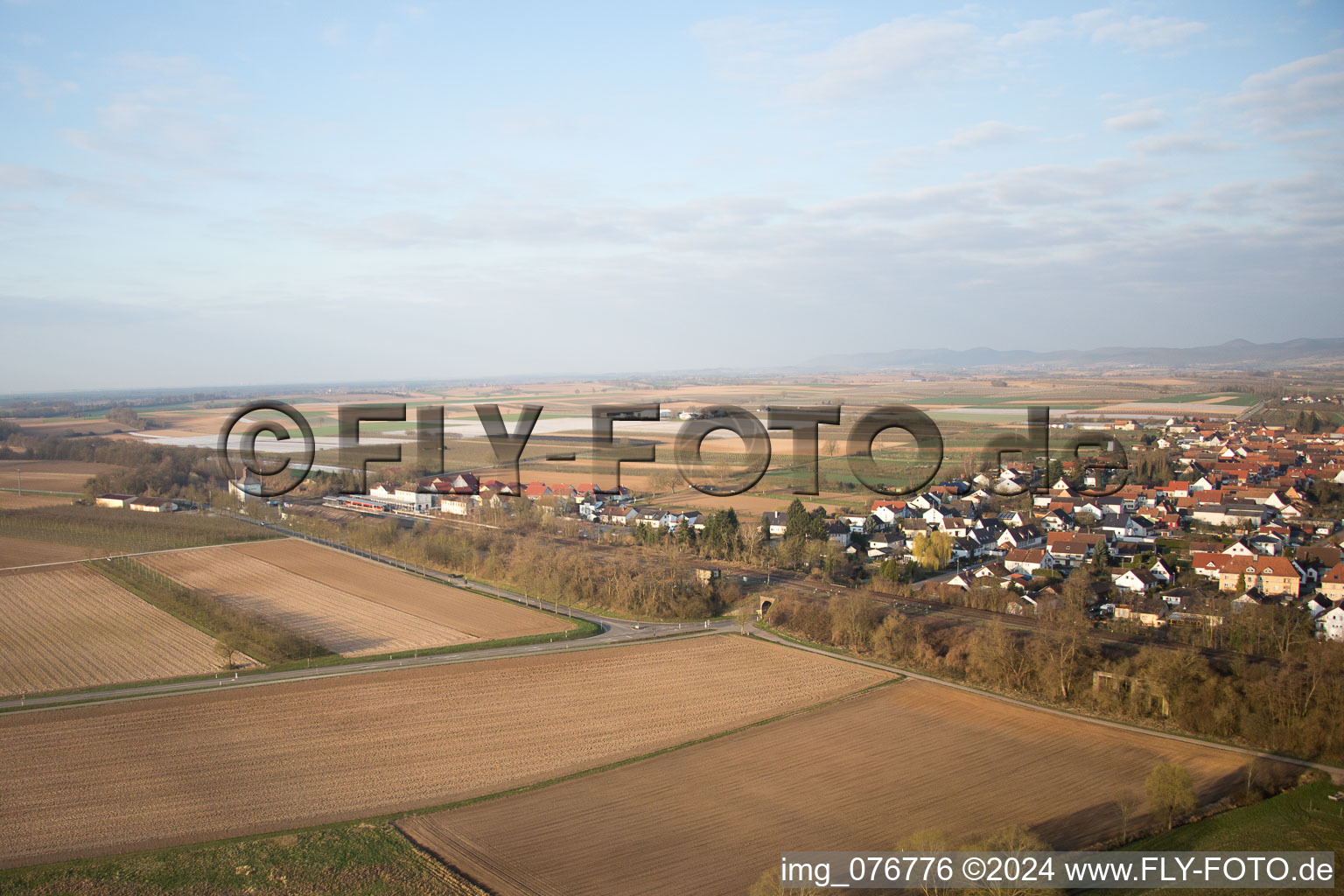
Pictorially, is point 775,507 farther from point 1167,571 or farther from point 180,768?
point 180,768

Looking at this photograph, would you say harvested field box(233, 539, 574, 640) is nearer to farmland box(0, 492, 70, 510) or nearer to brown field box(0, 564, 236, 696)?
brown field box(0, 564, 236, 696)

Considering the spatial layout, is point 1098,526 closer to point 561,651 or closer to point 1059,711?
point 1059,711

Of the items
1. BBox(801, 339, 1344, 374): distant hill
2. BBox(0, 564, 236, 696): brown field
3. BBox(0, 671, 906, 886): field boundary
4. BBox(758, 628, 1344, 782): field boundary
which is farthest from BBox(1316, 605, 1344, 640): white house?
BBox(801, 339, 1344, 374): distant hill

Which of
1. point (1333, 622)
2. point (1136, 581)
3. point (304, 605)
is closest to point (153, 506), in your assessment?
point (304, 605)

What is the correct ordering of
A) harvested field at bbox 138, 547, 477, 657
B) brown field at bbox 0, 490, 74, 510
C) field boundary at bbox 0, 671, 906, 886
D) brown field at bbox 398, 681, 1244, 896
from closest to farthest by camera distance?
field boundary at bbox 0, 671, 906, 886 → brown field at bbox 398, 681, 1244, 896 → harvested field at bbox 138, 547, 477, 657 → brown field at bbox 0, 490, 74, 510

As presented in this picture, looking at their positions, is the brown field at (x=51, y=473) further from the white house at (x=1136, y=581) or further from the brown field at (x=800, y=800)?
the white house at (x=1136, y=581)

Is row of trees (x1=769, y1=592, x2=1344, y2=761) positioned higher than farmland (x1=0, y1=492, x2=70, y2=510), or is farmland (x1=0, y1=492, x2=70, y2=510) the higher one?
farmland (x1=0, y1=492, x2=70, y2=510)
